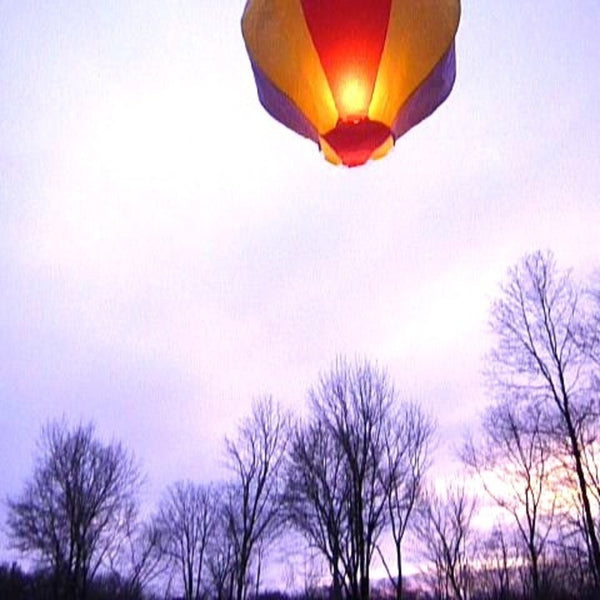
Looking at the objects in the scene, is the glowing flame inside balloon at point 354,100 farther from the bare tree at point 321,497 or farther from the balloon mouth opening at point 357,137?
the bare tree at point 321,497

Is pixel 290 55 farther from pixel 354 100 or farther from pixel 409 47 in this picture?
pixel 409 47

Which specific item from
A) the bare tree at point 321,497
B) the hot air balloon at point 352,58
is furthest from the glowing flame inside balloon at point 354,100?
the bare tree at point 321,497

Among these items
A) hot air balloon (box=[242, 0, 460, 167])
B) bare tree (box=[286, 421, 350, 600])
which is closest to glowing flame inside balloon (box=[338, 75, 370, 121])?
hot air balloon (box=[242, 0, 460, 167])

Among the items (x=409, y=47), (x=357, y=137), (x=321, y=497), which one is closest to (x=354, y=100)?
(x=357, y=137)

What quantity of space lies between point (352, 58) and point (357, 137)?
0.40m

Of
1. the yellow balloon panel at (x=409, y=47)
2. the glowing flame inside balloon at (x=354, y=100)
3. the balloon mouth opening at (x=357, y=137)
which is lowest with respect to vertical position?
the balloon mouth opening at (x=357, y=137)

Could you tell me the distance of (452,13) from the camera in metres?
3.00

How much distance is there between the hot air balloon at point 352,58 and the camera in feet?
9.71

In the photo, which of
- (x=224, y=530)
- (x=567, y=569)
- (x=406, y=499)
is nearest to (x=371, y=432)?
(x=406, y=499)

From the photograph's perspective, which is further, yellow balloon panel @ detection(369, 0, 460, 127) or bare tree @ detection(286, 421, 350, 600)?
bare tree @ detection(286, 421, 350, 600)

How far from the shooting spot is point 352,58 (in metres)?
3.03

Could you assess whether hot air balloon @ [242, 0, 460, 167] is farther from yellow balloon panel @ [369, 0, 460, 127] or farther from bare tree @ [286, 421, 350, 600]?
bare tree @ [286, 421, 350, 600]

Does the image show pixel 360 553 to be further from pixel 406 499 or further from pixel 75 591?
pixel 75 591

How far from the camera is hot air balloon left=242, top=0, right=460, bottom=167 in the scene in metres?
2.96
